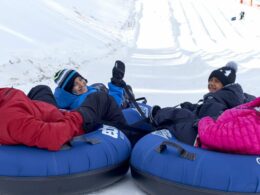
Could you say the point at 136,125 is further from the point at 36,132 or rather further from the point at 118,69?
the point at 36,132

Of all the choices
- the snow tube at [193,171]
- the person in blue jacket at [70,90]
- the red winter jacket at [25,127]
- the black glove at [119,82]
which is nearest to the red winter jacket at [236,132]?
the snow tube at [193,171]

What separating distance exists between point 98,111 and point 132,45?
33.9ft

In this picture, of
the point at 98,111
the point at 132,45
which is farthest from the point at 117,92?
the point at 132,45

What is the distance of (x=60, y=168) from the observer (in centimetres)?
280

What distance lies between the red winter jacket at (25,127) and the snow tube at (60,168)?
0.06m

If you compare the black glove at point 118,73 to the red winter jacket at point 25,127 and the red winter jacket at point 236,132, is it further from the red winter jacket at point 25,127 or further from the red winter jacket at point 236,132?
the red winter jacket at point 236,132

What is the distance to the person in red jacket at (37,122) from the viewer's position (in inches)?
110

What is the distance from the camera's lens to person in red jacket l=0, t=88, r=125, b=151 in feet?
9.19

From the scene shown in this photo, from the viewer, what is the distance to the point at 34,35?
10.9 meters

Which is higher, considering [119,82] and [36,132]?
[119,82]

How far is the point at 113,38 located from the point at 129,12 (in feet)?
22.1

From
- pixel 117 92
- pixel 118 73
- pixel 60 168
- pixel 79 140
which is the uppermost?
pixel 118 73

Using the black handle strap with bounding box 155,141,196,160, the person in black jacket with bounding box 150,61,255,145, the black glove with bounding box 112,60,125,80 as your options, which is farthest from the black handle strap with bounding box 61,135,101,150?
the black glove with bounding box 112,60,125,80

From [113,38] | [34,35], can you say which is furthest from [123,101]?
[113,38]
